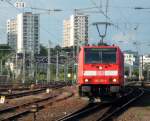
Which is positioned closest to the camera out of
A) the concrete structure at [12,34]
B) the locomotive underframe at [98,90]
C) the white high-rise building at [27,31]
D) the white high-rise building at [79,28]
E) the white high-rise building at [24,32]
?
the locomotive underframe at [98,90]

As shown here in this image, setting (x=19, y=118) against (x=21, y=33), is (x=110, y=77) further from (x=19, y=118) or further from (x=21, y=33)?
(x=21, y=33)

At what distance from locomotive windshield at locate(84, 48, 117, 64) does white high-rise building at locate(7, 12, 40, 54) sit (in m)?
57.5

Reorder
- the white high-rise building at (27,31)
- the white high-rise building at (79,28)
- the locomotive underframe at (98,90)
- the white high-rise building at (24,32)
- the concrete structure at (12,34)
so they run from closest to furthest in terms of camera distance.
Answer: the locomotive underframe at (98,90) → the white high-rise building at (79,28) → the white high-rise building at (24,32) → the white high-rise building at (27,31) → the concrete structure at (12,34)

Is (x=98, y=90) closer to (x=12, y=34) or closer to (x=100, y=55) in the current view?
(x=100, y=55)

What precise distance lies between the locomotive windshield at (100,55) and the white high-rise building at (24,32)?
2264 inches

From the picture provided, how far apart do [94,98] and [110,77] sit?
1639mm

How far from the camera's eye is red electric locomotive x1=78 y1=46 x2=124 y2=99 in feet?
84.8

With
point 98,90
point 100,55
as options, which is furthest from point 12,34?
point 100,55

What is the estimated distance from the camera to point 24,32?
9450 cm

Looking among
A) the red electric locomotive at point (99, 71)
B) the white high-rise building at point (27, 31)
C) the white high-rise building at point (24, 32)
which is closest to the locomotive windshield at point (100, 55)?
the red electric locomotive at point (99, 71)

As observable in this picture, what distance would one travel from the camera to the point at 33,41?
9812cm

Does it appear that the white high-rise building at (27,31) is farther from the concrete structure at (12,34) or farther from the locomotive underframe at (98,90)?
the locomotive underframe at (98,90)

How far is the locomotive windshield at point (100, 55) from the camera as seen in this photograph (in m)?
26.2

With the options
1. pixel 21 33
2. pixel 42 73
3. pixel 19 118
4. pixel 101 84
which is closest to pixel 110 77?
pixel 101 84
